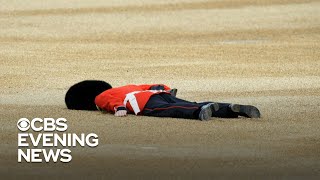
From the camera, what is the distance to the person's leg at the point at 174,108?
11766mm

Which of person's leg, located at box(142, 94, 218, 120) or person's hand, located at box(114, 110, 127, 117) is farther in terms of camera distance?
person's hand, located at box(114, 110, 127, 117)

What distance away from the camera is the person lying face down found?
11812 mm

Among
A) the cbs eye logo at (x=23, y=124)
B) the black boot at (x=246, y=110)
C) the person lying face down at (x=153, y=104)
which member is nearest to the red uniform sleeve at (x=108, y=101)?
the person lying face down at (x=153, y=104)

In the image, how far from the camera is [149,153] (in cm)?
988

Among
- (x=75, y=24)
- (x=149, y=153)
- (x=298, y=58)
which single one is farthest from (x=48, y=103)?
(x=75, y=24)

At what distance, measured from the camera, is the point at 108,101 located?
12.2 meters

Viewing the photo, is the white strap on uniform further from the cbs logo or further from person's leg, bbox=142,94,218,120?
the cbs logo

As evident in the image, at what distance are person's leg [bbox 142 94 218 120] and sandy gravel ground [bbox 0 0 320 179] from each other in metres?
0.10

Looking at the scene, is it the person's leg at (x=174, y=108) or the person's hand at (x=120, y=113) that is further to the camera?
the person's hand at (x=120, y=113)

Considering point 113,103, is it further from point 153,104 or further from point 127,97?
point 153,104

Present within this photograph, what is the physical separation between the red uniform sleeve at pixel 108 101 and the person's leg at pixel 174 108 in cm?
27

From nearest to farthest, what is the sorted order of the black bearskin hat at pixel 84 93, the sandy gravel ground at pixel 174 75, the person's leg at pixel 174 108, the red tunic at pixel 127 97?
the sandy gravel ground at pixel 174 75, the person's leg at pixel 174 108, the red tunic at pixel 127 97, the black bearskin hat at pixel 84 93

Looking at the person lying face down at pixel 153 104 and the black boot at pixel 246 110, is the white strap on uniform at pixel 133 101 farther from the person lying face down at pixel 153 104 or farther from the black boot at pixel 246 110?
the black boot at pixel 246 110

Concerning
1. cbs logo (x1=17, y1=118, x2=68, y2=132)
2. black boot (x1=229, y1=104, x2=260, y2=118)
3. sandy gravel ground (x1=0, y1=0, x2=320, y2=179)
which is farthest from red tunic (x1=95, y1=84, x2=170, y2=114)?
black boot (x1=229, y1=104, x2=260, y2=118)
